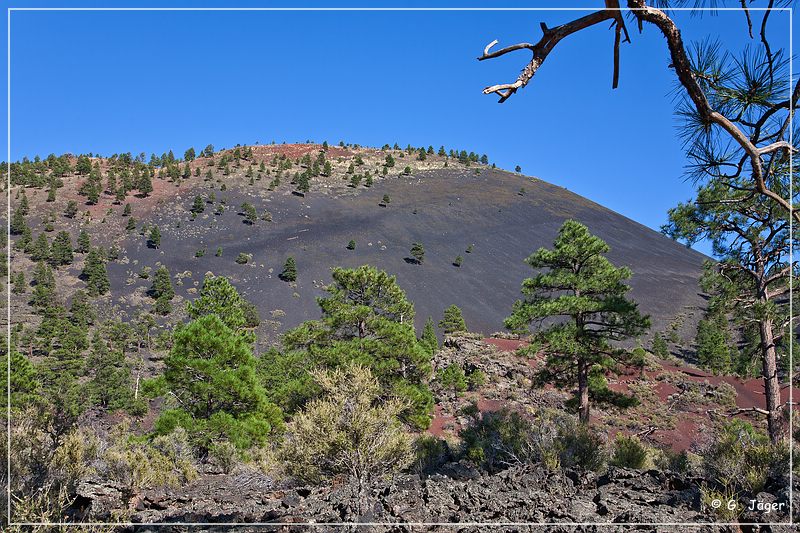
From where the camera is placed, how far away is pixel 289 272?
53500 mm

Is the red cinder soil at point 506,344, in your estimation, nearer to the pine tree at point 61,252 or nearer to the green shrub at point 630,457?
the green shrub at point 630,457

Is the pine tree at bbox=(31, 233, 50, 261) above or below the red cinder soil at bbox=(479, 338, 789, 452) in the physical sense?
above

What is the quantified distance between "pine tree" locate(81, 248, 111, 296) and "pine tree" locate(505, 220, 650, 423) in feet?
153

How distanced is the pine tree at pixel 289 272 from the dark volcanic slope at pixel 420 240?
2.88ft

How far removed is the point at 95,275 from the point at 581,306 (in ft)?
164

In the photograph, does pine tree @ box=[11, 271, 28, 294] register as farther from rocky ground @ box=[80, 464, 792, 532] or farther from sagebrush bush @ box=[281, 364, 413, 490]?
sagebrush bush @ box=[281, 364, 413, 490]

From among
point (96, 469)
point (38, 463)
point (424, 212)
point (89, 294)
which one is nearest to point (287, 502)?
point (38, 463)

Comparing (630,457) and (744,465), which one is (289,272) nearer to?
(630,457)

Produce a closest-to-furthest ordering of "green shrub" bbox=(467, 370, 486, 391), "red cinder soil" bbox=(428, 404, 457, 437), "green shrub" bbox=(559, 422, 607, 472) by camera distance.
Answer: "green shrub" bbox=(559, 422, 607, 472)
"red cinder soil" bbox=(428, 404, 457, 437)
"green shrub" bbox=(467, 370, 486, 391)

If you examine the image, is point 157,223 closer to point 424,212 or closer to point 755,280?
point 424,212

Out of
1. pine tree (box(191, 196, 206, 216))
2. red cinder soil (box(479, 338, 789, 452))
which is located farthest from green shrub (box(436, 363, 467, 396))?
pine tree (box(191, 196, 206, 216))

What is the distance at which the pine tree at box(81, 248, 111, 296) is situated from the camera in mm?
47406

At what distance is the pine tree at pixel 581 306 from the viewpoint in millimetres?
13117

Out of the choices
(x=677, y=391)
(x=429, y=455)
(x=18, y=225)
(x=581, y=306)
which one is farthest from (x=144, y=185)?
(x=429, y=455)
